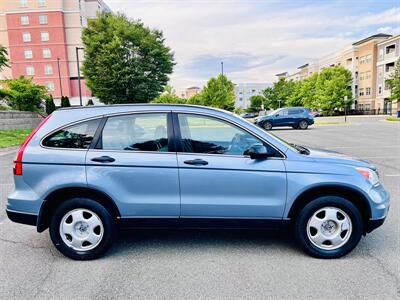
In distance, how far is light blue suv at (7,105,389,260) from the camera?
3.27 m

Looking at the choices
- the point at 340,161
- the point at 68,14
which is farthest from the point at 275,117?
the point at 68,14

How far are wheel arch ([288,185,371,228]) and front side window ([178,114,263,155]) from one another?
2.60 ft

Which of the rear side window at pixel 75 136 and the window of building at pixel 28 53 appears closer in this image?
the rear side window at pixel 75 136

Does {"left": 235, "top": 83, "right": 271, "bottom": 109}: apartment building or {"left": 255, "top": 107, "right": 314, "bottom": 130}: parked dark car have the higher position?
{"left": 235, "top": 83, "right": 271, "bottom": 109}: apartment building

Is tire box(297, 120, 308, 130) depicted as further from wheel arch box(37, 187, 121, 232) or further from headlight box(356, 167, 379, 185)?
wheel arch box(37, 187, 121, 232)

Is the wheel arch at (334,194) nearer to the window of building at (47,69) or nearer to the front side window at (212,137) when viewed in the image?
the front side window at (212,137)

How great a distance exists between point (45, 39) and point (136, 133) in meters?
55.7

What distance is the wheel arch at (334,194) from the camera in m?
3.29

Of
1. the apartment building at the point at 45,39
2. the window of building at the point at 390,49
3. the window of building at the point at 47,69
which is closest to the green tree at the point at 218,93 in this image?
the apartment building at the point at 45,39

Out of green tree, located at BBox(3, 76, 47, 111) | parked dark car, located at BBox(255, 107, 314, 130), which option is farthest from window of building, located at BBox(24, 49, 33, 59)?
parked dark car, located at BBox(255, 107, 314, 130)

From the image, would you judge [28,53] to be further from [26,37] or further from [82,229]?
[82,229]

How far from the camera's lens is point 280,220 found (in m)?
3.35

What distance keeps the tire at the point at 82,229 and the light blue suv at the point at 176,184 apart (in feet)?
0.04

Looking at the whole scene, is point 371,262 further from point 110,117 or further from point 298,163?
point 110,117
